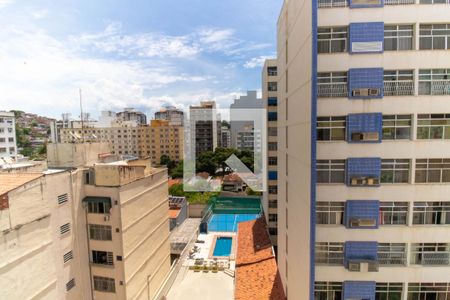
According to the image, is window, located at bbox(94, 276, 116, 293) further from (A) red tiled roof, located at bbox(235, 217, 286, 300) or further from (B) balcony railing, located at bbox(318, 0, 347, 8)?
(B) balcony railing, located at bbox(318, 0, 347, 8)

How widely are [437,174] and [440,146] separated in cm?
91

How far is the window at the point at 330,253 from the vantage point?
795 centimetres

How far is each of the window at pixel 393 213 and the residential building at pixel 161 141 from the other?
47773mm

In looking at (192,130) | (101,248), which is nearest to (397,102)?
(101,248)

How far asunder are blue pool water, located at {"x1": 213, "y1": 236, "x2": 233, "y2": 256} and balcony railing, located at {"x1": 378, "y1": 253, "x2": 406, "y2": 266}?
12861 mm

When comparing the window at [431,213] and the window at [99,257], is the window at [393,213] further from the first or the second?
the window at [99,257]

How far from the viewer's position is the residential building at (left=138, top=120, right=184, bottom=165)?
52.7 m

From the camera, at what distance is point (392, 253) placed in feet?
25.7

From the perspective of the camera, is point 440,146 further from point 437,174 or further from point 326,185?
Result: point 326,185

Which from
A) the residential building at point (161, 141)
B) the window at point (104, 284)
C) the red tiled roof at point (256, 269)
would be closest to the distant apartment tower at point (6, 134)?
the residential building at point (161, 141)

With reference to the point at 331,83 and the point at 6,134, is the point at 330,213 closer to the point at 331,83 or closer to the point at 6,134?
the point at 331,83

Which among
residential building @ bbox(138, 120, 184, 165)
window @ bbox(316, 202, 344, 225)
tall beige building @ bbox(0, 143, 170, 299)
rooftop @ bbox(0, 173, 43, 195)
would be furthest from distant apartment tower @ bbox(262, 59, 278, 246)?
residential building @ bbox(138, 120, 184, 165)

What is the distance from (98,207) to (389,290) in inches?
477

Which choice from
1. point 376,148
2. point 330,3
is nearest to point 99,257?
point 376,148
